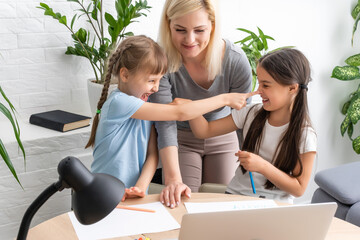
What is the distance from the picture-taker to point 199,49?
1948mm

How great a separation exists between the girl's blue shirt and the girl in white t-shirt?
369 mm

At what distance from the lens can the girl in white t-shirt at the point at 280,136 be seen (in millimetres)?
1771

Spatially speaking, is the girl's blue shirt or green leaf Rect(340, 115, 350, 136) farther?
green leaf Rect(340, 115, 350, 136)

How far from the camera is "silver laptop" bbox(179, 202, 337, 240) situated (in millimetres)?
1079

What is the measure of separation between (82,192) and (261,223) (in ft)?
1.43

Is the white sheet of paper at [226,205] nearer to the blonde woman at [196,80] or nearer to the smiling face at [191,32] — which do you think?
the blonde woman at [196,80]

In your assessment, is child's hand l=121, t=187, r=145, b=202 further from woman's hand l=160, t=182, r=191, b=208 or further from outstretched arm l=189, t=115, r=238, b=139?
outstretched arm l=189, t=115, r=238, b=139

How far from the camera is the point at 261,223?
1112 mm

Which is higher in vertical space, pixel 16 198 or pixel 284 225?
pixel 284 225

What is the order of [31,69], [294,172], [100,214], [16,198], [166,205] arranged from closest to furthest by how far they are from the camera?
1. [100,214]
2. [166,205]
3. [294,172]
4. [16,198]
5. [31,69]

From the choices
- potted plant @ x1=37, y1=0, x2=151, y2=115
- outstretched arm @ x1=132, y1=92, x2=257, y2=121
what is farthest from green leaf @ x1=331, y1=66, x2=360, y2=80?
outstretched arm @ x1=132, y1=92, x2=257, y2=121

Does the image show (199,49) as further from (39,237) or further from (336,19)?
(336,19)

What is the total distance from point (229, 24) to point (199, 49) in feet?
3.76

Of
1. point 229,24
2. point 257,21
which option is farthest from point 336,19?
point 229,24
